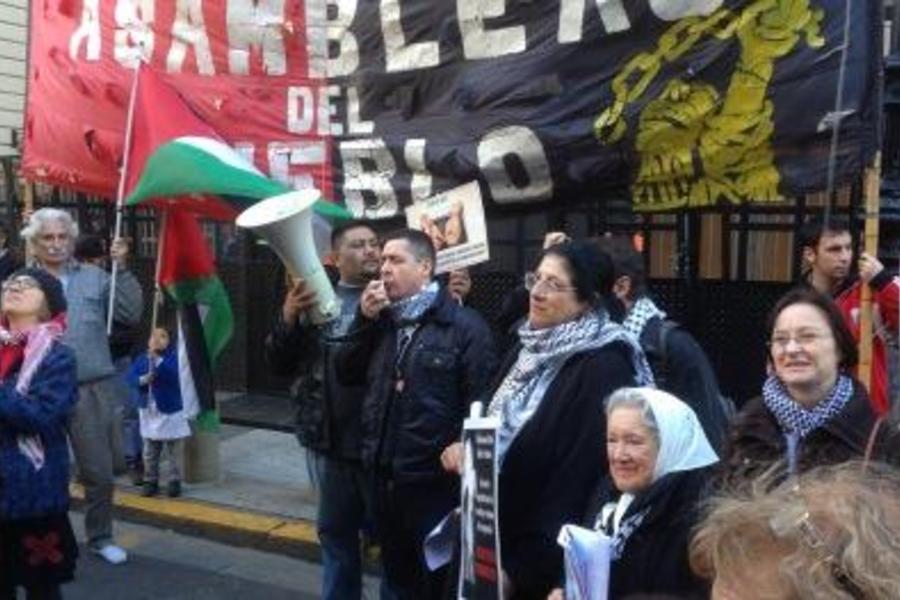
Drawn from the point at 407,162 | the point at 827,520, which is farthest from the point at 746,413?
the point at 407,162

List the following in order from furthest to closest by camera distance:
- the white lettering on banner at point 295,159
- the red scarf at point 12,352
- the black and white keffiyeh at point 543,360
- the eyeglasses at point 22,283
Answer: the white lettering on banner at point 295,159
the eyeglasses at point 22,283
the red scarf at point 12,352
the black and white keffiyeh at point 543,360

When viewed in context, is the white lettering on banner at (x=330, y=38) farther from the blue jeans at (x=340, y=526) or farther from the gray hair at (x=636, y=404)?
the gray hair at (x=636, y=404)

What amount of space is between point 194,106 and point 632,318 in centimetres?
318

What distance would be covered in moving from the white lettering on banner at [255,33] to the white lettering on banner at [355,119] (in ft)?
1.70

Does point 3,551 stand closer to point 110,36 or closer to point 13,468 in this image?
point 13,468

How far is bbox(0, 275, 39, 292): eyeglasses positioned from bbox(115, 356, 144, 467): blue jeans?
101 inches

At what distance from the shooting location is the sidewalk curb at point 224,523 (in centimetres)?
578

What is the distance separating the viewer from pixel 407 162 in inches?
193

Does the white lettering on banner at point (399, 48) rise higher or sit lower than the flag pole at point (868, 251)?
higher

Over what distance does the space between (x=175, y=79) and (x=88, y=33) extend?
0.87 meters

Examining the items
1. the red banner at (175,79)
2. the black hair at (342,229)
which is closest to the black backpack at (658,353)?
the black hair at (342,229)

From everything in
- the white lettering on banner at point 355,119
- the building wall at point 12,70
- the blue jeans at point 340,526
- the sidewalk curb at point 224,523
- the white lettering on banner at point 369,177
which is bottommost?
the sidewalk curb at point 224,523

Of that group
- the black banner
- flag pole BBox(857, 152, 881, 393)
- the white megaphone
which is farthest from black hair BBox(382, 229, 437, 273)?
flag pole BBox(857, 152, 881, 393)

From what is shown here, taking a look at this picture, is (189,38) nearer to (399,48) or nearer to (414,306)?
(399,48)
